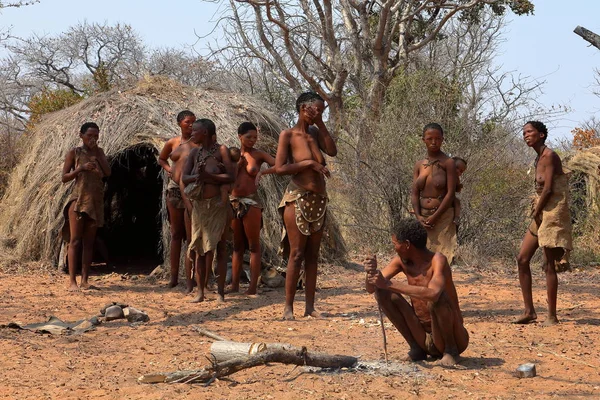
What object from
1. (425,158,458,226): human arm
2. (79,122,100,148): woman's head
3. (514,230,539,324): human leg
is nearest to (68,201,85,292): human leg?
(79,122,100,148): woman's head

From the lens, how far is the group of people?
4867 mm

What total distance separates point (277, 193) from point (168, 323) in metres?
3.42

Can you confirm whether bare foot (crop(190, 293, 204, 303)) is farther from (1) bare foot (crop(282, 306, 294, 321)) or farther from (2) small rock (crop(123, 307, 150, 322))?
(1) bare foot (crop(282, 306, 294, 321))

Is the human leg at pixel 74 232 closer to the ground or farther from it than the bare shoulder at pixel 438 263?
farther from it

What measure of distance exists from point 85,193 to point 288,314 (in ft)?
8.90

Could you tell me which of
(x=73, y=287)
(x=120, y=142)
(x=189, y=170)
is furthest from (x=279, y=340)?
(x=120, y=142)

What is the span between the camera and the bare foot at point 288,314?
679cm

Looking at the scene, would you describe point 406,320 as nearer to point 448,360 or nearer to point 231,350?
point 448,360

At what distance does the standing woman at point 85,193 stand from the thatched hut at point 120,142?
1142 mm

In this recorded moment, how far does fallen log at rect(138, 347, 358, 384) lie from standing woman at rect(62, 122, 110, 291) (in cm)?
388

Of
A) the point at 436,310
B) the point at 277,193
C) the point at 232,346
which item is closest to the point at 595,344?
the point at 436,310

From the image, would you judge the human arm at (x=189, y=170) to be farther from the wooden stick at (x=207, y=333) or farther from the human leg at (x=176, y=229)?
the wooden stick at (x=207, y=333)

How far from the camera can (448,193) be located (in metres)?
6.54

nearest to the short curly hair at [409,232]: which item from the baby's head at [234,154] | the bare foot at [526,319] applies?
the bare foot at [526,319]
